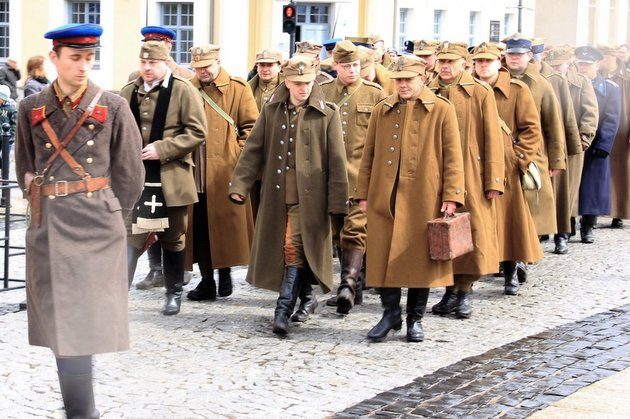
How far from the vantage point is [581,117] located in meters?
14.1

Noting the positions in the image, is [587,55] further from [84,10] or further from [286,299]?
[84,10]

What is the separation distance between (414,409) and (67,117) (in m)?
2.29

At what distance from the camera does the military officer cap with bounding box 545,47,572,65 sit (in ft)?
45.9

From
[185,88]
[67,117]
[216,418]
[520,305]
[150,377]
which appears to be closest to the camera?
[67,117]

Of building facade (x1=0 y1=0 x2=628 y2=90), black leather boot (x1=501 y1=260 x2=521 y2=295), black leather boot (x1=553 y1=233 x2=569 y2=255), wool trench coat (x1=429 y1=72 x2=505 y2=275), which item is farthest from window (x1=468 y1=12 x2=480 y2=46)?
wool trench coat (x1=429 y1=72 x2=505 y2=275)

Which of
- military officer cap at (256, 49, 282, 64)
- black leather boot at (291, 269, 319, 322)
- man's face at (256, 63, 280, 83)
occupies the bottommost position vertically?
black leather boot at (291, 269, 319, 322)

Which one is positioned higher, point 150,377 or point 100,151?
point 100,151

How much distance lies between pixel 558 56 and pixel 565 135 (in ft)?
4.03

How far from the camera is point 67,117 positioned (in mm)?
6289

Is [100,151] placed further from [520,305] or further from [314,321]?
[520,305]

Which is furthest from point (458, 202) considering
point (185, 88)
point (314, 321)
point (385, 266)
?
point (185, 88)

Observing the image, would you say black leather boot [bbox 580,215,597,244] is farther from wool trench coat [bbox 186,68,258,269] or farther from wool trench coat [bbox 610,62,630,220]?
wool trench coat [bbox 186,68,258,269]

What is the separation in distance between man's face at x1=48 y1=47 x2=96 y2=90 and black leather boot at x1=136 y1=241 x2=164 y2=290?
4715mm

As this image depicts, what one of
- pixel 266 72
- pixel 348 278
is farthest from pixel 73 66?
pixel 266 72
